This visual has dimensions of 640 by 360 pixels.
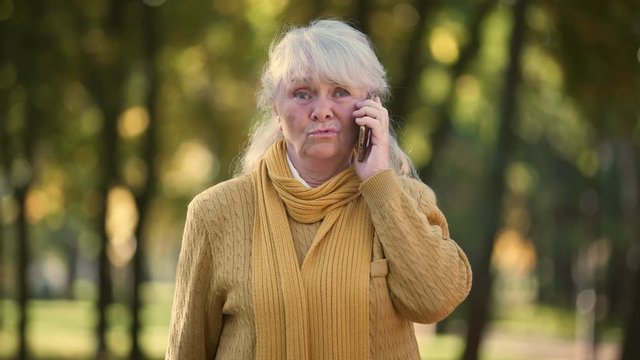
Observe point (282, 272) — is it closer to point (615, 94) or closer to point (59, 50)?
point (615, 94)

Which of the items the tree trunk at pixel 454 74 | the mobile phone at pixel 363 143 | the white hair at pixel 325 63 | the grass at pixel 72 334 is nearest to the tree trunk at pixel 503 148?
the tree trunk at pixel 454 74

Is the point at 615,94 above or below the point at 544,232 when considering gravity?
above

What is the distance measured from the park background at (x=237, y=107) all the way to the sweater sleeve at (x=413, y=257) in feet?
9.77

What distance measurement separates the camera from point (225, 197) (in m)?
4.13

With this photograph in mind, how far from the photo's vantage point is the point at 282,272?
3891 mm

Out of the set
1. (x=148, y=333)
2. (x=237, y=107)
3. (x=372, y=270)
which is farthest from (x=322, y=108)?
(x=148, y=333)

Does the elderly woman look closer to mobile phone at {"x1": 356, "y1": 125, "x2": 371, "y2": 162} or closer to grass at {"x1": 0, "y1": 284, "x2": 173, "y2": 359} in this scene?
mobile phone at {"x1": 356, "y1": 125, "x2": 371, "y2": 162}

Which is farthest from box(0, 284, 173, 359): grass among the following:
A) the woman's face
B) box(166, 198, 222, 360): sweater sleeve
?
the woman's face

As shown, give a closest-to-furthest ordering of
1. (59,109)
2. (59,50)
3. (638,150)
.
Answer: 1. (59,50)
2. (59,109)
3. (638,150)

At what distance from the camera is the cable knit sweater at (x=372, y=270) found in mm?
3891

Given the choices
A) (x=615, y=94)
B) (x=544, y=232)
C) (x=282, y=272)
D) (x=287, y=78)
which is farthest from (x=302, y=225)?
(x=544, y=232)

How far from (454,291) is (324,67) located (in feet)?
2.70

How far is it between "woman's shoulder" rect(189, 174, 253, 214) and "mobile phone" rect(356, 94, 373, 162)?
0.39m

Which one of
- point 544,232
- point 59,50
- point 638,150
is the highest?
point 59,50
